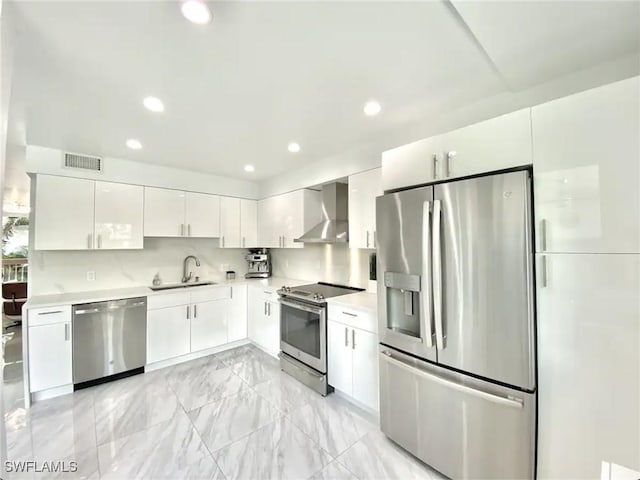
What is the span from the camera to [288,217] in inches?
147

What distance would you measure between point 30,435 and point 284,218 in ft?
10.1

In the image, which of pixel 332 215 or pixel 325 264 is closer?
pixel 332 215

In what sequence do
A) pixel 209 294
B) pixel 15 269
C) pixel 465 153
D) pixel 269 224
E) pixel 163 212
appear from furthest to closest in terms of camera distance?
pixel 15 269
pixel 269 224
pixel 209 294
pixel 163 212
pixel 465 153

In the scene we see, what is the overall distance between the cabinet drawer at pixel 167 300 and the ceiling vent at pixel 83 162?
1616 mm

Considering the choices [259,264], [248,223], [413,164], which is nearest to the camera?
[413,164]

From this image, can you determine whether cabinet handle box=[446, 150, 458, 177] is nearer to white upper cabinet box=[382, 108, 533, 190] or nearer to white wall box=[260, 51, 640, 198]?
white upper cabinet box=[382, 108, 533, 190]

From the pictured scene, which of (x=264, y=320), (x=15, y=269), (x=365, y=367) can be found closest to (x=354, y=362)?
(x=365, y=367)

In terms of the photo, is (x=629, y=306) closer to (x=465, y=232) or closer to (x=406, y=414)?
(x=465, y=232)

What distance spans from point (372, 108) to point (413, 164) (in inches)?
23.4

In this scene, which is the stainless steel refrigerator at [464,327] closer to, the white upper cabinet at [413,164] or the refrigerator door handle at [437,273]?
the refrigerator door handle at [437,273]

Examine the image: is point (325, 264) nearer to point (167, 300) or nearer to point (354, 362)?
point (354, 362)

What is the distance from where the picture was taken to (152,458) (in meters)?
1.83

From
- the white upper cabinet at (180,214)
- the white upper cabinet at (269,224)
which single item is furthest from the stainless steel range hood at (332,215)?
the white upper cabinet at (180,214)

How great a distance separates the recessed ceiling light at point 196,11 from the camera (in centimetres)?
112
